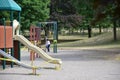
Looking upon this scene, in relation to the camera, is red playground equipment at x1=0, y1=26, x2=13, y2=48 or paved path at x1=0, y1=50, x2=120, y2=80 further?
red playground equipment at x1=0, y1=26, x2=13, y2=48

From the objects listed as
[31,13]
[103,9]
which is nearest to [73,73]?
[103,9]

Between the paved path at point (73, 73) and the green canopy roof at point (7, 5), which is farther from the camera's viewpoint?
the green canopy roof at point (7, 5)

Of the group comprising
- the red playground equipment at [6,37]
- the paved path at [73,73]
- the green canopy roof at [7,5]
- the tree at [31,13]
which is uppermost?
the tree at [31,13]

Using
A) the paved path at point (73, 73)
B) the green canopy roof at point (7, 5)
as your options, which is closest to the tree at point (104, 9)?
the paved path at point (73, 73)

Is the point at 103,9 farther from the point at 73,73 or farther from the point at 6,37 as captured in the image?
the point at 6,37

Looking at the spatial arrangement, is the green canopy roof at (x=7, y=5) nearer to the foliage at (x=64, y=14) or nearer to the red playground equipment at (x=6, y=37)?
the red playground equipment at (x=6, y=37)

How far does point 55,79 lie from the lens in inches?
548

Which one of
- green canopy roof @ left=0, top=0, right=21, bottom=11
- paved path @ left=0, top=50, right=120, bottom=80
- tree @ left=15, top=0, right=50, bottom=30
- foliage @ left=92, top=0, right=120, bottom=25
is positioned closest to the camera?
foliage @ left=92, top=0, right=120, bottom=25

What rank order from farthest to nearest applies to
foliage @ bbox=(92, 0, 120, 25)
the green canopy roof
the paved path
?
the green canopy roof, the paved path, foliage @ bbox=(92, 0, 120, 25)

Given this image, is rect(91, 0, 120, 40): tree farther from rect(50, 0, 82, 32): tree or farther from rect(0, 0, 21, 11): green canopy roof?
rect(50, 0, 82, 32): tree

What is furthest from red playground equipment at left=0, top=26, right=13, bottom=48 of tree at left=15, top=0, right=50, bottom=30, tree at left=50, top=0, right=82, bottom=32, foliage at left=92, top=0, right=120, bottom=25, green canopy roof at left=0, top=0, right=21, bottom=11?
tree at left=50, top=0, right=82, bottom=32

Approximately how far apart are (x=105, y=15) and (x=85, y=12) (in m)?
55.7

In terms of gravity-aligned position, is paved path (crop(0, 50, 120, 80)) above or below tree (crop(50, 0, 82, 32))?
below

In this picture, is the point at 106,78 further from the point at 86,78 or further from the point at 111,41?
the point at 111,41
